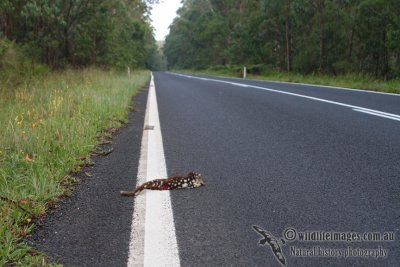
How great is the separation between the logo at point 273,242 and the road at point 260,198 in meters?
0.02

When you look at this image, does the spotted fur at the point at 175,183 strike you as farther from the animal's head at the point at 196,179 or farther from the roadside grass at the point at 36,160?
the roadside grass at the point at 36,160

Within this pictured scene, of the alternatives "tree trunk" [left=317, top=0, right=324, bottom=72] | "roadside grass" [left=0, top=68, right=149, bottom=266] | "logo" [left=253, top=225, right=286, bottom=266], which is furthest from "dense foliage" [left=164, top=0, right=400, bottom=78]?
"logo" [left=253, top=225, right=286, bottom=266]

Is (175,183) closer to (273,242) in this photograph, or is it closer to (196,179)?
(196,179)

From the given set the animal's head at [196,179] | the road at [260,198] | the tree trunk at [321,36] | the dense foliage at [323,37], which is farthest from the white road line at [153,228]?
the tree trunk at [321,36]

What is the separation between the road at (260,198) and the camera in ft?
6.75

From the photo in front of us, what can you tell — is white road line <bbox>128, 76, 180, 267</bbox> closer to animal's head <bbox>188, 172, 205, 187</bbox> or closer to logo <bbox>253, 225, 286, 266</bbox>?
animal's head <bbox>188, 172, 205, 187</bbox>

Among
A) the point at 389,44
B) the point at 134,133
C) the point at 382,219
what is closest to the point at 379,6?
the point at 389,44

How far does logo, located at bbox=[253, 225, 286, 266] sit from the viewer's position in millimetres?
2004

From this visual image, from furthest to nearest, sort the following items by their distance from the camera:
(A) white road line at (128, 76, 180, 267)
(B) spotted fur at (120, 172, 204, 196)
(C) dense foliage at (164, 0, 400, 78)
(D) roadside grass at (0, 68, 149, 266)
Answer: (C) dense foliage at (164, 0, 400, 78) → (B) spotted fur at (120, 172, 204, 196) → (D) roadside grass at (0, 68, 149, 266) → (A) white road line at (128, 76, 180, 267)

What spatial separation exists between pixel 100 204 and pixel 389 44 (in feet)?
74.1

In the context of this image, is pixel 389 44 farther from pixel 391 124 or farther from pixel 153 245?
pixel 153 245

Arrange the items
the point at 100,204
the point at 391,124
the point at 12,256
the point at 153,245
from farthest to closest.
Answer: the point at 391,124, the point at 100,204, the point at 153,245, the point at 12,256

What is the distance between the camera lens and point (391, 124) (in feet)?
17.8

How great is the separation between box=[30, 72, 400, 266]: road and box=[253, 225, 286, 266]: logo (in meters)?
0.02
